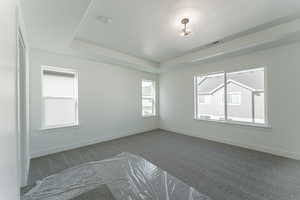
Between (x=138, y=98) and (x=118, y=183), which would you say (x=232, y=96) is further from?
(x=118, y=183)

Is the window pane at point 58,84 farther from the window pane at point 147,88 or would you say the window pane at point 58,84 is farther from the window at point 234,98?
the window at point 234,98

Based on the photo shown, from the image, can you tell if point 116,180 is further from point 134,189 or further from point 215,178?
point 215,178

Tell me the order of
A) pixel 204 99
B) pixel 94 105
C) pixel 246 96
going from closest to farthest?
pixel 246 96
pixel 94 105
pixel 204 99

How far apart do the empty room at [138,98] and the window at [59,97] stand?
2 centimetres

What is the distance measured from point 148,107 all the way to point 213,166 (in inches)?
137

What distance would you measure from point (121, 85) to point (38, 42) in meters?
2.38

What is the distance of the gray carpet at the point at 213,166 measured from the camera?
1.88 metres

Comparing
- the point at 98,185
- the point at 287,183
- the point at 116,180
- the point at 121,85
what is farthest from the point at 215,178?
the point at 121,85

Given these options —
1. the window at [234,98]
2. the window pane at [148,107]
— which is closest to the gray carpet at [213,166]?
the window at [234,98]

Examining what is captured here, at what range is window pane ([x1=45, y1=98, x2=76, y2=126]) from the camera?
3.27 meters

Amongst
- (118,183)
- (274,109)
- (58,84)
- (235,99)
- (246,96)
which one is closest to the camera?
(118,183)

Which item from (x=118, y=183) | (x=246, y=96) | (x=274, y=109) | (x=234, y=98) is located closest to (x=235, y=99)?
(x=234, y=98)

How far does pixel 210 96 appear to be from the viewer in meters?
4.39

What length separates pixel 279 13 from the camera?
233 centimetres
